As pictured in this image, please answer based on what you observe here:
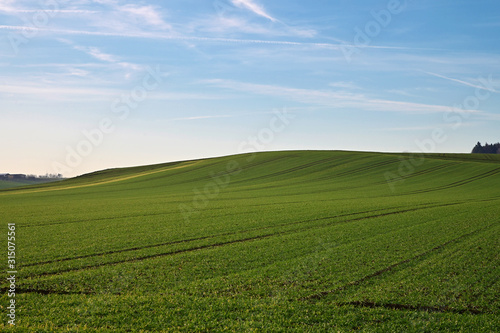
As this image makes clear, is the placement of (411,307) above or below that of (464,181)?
below

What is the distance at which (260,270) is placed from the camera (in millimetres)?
18344

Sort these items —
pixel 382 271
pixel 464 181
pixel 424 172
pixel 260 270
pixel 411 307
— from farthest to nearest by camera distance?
pixel 424 172
pixel 464 181
pixel 260 270
pixel 382 271
pixel 411 307

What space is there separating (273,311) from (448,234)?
732 inches

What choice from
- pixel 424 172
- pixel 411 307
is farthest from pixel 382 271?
pixel 424 172

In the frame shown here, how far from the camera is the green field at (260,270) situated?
12.8 m

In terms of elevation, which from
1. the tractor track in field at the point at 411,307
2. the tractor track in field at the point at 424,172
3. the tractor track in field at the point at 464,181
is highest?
the tractor track in field at the point at 424,172

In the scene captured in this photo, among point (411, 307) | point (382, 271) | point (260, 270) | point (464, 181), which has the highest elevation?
point (464, 181)

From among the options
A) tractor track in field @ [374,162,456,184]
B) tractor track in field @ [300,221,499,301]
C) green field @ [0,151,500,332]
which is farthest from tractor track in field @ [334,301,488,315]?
tractor track in field @ [374,162,456,184]

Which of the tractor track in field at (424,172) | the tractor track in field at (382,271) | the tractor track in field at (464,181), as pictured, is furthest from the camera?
the tractor track in field at (424,172)

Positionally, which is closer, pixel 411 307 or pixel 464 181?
pixel 411 307

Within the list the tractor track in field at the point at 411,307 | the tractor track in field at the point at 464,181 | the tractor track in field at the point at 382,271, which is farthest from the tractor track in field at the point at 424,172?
the tractor track in field at the point at 411,307

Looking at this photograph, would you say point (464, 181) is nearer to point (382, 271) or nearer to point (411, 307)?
point (382, 271)

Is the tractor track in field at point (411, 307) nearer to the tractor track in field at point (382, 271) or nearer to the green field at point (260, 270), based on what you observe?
the green field at point (260, 270)

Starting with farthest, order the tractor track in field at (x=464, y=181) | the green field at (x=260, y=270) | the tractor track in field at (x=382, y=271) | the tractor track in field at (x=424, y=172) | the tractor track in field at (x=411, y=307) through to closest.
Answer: the tractor track in field at (x=424, y=172)
the tractor track in field at (x=464, y=181)
the tractor track in field at (x=382, y=271)
the tractor track in field at (x=411, y=307)
the green field at (x=260, y=270)
